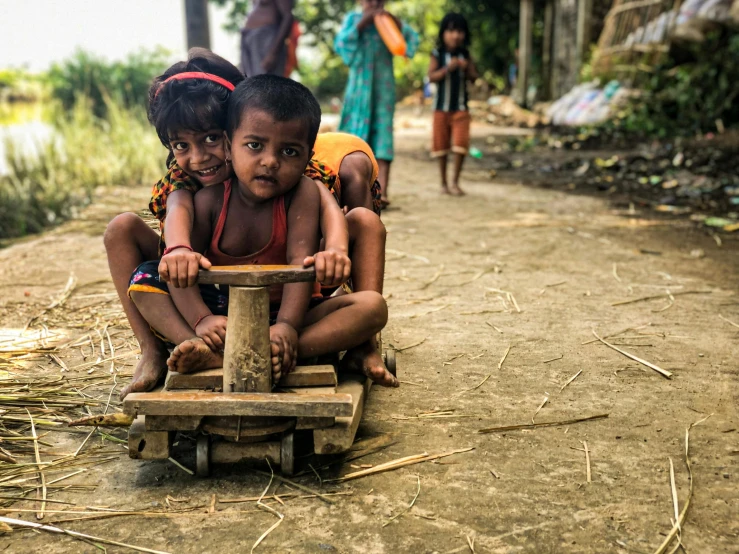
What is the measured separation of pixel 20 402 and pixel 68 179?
6268 millimetres

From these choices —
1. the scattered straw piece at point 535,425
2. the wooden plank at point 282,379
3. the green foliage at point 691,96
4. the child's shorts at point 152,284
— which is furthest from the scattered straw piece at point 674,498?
the green foliage at point 691,96

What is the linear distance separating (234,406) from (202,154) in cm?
89

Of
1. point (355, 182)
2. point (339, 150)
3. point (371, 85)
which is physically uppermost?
point (371, 85)

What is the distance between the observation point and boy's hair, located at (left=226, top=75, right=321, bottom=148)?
2.15 meters

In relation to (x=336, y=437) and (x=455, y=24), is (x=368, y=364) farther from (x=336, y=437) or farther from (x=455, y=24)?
(x=455, y=24)

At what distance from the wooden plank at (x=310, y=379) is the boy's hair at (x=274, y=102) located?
2.28 feet

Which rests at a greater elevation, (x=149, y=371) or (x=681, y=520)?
(x=149, y=371)

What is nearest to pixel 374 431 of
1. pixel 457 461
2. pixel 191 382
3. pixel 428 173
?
pixel 457 461

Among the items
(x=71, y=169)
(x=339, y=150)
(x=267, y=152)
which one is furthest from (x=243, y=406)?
(x=71, y=169)

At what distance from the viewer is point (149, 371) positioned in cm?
223

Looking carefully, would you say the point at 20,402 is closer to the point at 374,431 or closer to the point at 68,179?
the point at 374,431

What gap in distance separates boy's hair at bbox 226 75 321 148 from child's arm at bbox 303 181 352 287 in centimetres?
20

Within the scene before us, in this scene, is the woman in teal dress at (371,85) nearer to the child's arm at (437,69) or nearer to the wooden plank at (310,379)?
the child's arm at (437,69)

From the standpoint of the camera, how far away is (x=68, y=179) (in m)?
8.14
